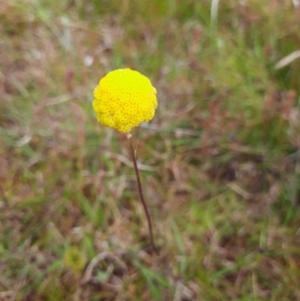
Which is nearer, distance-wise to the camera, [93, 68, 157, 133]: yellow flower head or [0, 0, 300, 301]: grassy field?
[93, 68, 157, 133]: yellow flower head

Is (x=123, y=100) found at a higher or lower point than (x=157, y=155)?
higher

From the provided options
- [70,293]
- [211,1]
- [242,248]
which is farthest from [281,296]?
[211,1]

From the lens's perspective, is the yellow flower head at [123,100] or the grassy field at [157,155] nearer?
the yellow flower head at [123,100]

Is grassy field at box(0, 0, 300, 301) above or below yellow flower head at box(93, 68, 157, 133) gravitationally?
below

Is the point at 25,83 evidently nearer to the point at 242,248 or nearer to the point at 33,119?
the point at 33,119

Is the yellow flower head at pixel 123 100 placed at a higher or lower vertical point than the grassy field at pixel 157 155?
higher
